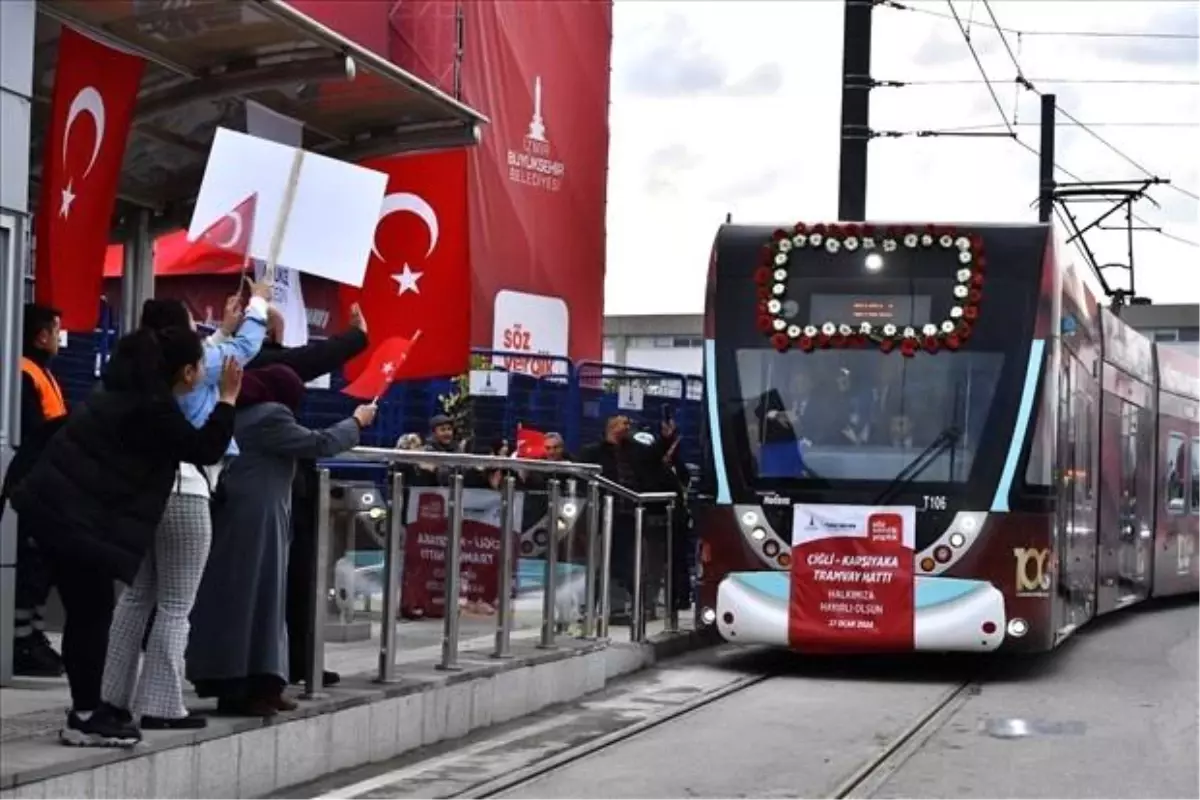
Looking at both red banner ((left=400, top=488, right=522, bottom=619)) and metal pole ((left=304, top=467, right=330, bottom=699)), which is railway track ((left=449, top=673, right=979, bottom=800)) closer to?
metal pole ((left=304, top=467, right=330, bottom=699))

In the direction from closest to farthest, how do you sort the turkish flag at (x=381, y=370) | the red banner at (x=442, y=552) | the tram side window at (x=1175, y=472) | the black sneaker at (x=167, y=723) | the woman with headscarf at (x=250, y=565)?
the black sneaker at (x=167, y=723) < the woman with headscarf at (x=250, y=565) < the turkish flag at (x=381, y=370) < the red banner at (x=442, y=552) < the tram side window at (x=1175, y=472)

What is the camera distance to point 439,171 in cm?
1117

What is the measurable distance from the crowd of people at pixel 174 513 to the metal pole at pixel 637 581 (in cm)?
402

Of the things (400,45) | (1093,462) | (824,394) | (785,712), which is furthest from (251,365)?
(400,45)

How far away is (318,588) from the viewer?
8.55 m

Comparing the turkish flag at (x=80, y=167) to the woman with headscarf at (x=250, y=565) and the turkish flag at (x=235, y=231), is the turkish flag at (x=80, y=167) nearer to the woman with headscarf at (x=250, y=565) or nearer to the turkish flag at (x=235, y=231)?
the turkish flag at (x=235, y=231)

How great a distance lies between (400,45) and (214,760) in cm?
2020

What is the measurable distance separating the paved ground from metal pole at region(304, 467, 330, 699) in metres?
0.46

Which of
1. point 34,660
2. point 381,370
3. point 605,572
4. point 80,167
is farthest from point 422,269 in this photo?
point 34,660

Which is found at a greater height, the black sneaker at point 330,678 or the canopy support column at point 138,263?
the canopy support column at point 138,263

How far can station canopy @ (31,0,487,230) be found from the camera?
8.48 metres

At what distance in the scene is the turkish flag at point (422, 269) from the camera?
1088 cm

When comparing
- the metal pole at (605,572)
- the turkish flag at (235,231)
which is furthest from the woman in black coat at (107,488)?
the metal pole at (605,572)

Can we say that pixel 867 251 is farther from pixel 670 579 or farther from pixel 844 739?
pixel 844 739
